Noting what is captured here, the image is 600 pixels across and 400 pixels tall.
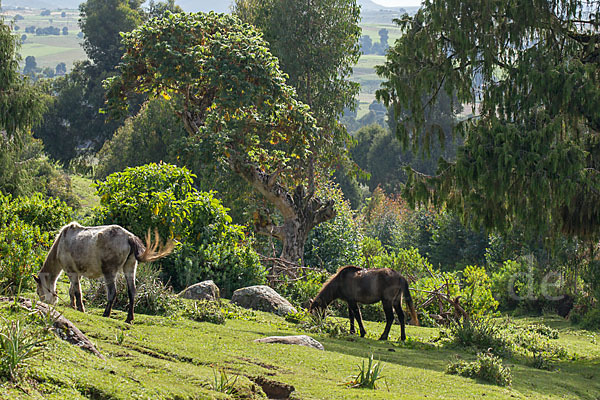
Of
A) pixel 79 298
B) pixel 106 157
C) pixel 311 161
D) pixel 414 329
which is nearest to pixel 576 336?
pixel 414 329

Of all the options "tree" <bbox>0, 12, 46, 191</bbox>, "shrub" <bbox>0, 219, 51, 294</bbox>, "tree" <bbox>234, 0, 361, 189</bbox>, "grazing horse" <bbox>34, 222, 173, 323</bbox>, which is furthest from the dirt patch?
"tree" <bbox>0, 12, 46, 191</bbox>

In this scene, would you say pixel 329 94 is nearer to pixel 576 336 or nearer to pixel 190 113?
pixel 190 113

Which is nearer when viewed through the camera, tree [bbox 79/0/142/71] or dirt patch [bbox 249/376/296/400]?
dirt patch [bbox 249/376/296/400]

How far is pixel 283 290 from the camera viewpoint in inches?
845

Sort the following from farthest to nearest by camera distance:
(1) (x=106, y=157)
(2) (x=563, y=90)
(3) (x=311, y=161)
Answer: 1. (1) (x=106, y=157)
2. (3) (x=311, y=161)
3. (2) (x=563, y=90)

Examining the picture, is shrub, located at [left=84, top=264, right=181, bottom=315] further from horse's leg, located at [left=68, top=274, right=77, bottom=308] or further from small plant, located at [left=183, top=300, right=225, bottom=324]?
horse's leg, located at [left=68, top=274, right=77, bottom=308]

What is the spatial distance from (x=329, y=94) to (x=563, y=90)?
50.0 ft

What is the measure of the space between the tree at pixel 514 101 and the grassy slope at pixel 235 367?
388 cm

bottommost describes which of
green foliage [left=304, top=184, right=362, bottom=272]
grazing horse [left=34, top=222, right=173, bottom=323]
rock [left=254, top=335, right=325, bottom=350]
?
green foliage [left=304, top=184, right=362, bottom=272]

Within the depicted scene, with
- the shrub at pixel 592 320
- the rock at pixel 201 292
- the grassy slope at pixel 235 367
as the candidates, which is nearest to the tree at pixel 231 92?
the rock at pixel 201 292

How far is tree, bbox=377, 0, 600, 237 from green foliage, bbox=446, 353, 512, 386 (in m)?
5.14

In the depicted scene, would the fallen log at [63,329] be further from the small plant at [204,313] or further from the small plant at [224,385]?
the small plant at [204,313]

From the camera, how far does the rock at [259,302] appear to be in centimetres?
1703

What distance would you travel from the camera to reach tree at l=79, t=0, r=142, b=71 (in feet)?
221
